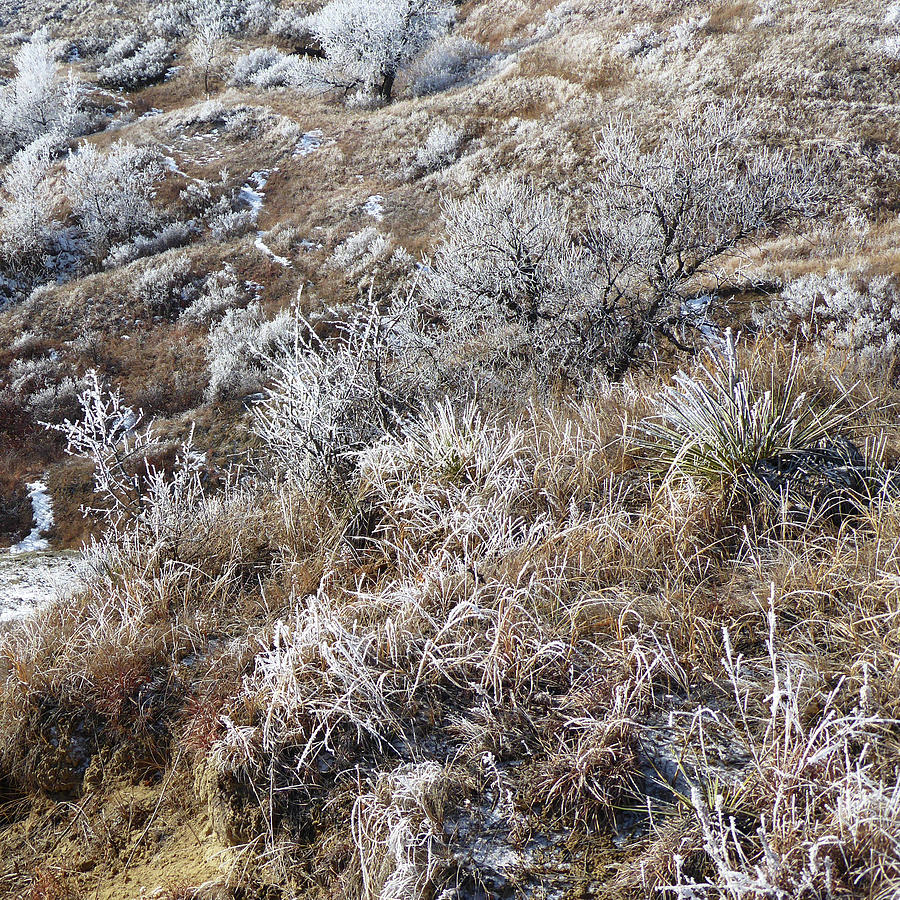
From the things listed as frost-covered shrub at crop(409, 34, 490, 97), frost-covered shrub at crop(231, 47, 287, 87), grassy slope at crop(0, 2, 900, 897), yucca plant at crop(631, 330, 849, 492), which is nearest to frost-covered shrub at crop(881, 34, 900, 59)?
frost-covered shrub at crop(409, 34, 490, 97)

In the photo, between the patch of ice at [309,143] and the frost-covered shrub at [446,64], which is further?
the frost-covered shrub at [446,64]

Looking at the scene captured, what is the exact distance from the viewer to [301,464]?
171 inches

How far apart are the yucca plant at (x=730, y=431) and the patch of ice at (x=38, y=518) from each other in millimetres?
12435

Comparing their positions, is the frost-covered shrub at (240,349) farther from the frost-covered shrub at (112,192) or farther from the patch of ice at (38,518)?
the frost-covered shrub at (112,192)

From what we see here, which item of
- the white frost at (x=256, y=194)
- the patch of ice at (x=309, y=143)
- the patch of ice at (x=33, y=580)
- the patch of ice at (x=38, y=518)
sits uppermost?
the patch of ice at (x=309, y=143)

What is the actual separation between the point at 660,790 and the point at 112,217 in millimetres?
26156

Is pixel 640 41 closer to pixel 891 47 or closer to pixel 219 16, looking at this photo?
pixel 891 47

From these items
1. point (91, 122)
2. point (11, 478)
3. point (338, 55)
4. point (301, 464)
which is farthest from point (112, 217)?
point (301, 464)

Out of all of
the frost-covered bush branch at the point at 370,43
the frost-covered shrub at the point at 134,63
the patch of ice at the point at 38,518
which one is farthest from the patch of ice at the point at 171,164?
the patch of ice at the point at 38,518

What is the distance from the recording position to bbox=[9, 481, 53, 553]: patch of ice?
39.0ft

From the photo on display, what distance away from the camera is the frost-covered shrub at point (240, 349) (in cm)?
1497

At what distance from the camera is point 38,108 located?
2922 centimetres

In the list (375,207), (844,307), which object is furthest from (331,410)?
(375,207)

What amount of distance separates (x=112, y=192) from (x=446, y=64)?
1677 cm
